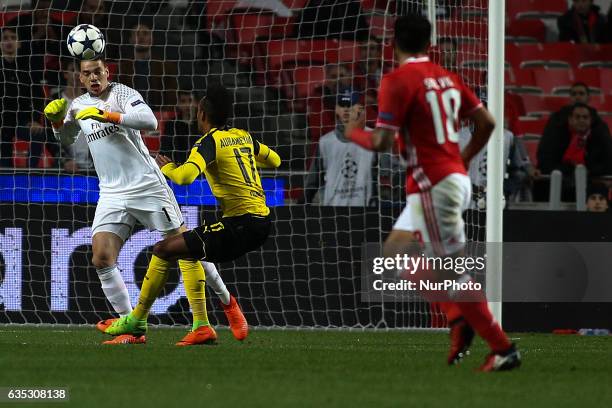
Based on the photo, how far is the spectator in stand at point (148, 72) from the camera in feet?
42.9

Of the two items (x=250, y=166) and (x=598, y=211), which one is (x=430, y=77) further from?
(x=598, y=211)

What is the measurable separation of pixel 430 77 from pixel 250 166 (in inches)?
101

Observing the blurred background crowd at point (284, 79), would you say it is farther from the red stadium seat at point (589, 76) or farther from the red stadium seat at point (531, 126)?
the red stadium seat at point (589, 76)

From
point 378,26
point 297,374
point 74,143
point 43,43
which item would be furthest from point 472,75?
point 297,374

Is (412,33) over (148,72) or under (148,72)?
over

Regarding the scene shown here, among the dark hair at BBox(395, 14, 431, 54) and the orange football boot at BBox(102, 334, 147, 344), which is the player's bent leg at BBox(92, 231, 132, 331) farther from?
the dark hair at BBox(395, 14, 431, 54)

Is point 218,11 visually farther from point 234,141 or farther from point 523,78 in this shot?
point 234,141

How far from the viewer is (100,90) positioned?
9.15 metres

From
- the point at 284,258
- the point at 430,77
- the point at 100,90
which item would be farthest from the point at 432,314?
the point at 430,77

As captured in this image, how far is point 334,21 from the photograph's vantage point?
13.7m

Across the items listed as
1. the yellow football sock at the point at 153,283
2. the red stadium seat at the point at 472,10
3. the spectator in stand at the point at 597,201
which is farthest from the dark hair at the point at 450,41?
the yellow football sock at the point at 153,283

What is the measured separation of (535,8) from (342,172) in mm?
6715

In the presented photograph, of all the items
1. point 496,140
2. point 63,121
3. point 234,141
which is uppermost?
point 63,121

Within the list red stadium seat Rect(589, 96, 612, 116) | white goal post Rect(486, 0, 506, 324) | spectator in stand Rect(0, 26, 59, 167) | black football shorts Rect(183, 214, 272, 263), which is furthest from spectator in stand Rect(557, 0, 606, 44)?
black football shorts Rect(183, 214, 272, 263)
